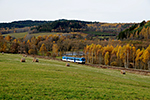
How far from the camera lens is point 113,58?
88.2 metres

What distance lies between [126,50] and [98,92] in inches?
3000

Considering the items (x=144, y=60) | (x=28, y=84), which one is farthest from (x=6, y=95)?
(x=144, y=60)

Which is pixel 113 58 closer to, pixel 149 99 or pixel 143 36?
pixel 149 99

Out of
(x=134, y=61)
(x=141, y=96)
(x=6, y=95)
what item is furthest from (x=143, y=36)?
(x=6, y=95)

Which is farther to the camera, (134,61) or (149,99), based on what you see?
(134,61)

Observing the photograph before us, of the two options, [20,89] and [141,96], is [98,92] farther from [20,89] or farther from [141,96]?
[20,89]

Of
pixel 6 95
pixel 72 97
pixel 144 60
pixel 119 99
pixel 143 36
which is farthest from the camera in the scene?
pixel 143 36

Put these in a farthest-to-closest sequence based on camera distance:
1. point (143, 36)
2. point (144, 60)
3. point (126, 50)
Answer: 1. point (143, 36)
2. point (126, 50)
3. point (144, 60)

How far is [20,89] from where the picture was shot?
490 inches

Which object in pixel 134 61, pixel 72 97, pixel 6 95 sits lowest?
pixel 134 61

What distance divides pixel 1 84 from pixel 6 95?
7.62ft

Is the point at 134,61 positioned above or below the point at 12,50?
below

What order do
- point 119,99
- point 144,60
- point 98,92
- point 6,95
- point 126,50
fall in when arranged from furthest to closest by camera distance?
point 126,50 → point 144,60 → point 98,92 → point 119,99 → point 6,95

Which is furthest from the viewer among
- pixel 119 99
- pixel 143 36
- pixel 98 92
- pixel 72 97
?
pixel 143 36
